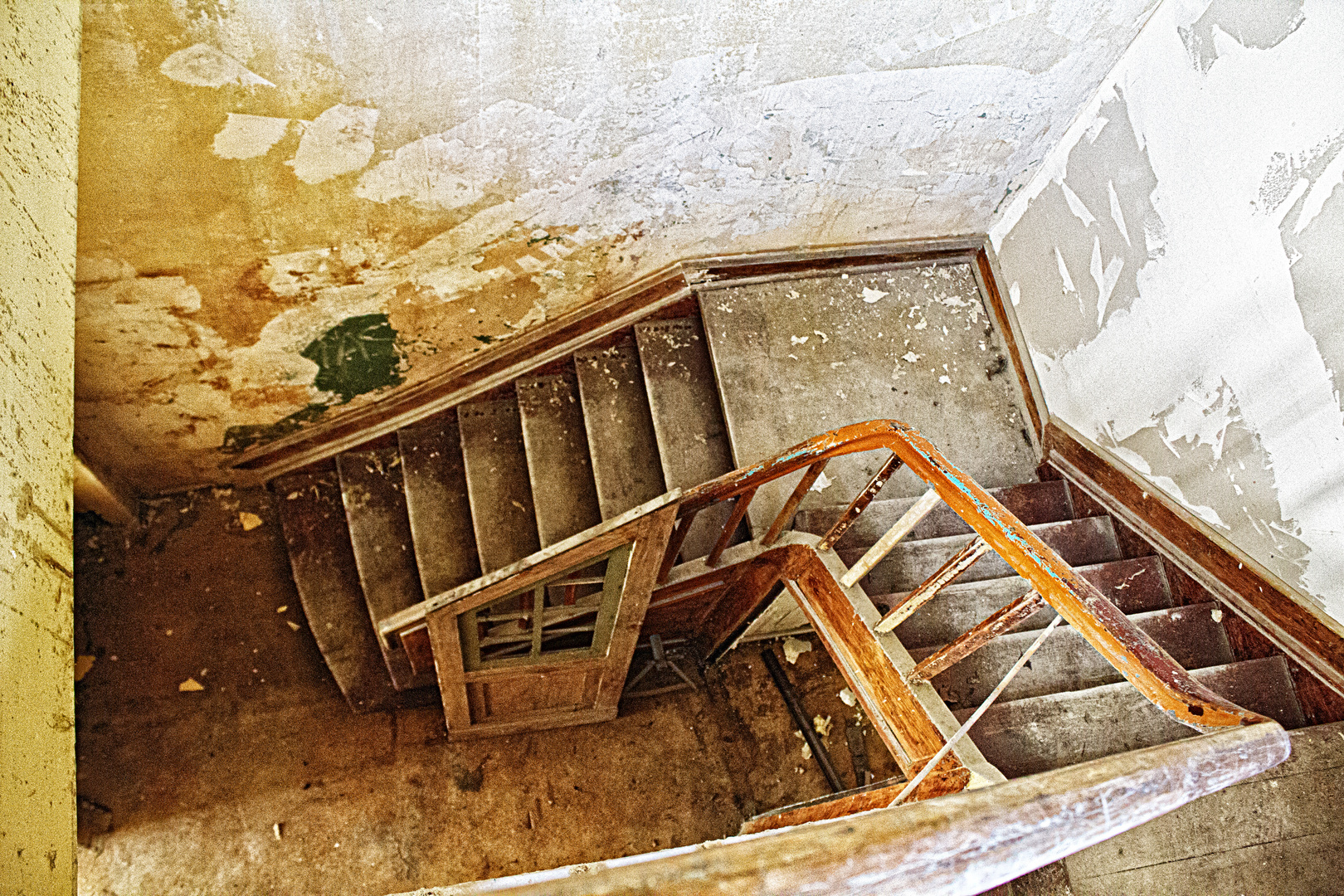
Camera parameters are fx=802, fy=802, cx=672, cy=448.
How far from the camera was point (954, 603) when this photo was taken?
121 inches

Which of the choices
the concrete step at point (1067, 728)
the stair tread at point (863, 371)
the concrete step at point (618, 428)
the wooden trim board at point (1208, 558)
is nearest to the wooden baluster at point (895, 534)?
the concrete step at point (1067, 728)

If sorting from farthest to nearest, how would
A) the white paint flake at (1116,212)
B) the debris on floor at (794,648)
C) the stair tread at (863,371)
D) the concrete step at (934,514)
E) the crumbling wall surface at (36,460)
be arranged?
the debris on floor at (794,648)
the stair tread at (863,371)
the concrete step at (934,514)
the white paint flake at (1116,212)
the crumbling wall surface at (36,460)

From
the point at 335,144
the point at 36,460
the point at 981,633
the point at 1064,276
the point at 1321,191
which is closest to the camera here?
the point at 36,460

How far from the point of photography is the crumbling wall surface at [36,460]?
4.38 feet

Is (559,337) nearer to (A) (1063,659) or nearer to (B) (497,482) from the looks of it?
(B) (497,482)

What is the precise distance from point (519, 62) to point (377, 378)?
1.80m

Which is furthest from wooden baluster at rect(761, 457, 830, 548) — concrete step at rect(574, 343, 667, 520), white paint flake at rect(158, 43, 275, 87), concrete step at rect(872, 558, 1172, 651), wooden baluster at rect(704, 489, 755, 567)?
white paint flake at rect(158, 43, 275, 87)

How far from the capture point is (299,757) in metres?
3.96

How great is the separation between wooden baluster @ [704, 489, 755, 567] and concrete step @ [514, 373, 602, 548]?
765 millimetres

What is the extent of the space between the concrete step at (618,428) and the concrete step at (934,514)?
815 millimetres

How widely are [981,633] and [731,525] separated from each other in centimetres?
106

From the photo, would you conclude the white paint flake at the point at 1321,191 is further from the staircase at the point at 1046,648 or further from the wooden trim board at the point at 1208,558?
the staircase at the point at 1046,648

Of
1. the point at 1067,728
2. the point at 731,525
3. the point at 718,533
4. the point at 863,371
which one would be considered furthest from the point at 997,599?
the point at 863,371

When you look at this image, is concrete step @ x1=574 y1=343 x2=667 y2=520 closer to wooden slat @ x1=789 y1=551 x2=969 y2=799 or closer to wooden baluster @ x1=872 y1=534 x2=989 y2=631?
wooden slat @ x1=789 y1=551 x2=969 y2=799
